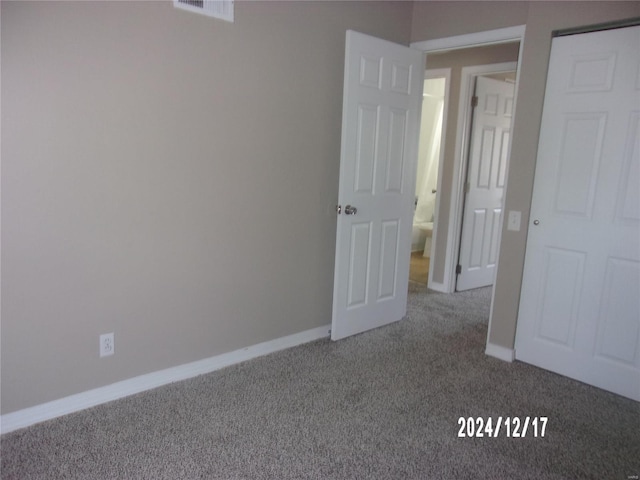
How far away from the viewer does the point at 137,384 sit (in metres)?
2.47

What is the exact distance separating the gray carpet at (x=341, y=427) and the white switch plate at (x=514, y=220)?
871 mm

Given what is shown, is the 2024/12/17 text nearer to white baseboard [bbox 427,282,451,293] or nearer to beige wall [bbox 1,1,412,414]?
beige wall [bbox 1,1,412,414]

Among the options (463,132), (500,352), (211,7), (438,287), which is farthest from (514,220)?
(211,7)

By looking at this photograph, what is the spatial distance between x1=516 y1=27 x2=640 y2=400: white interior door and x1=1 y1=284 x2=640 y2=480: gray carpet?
0.23m

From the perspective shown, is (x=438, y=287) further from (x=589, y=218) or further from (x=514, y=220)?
(x=589, y=218)

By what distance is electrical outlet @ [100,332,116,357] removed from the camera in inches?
91.3

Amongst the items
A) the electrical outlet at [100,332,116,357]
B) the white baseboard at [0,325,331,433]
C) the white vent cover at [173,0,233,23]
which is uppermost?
the white vent cover at [173,0,233,23]

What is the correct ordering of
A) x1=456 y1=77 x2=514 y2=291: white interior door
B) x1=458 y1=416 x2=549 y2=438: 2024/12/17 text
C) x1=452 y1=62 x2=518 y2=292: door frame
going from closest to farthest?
x1=458 y1=416 x2=549 y2=438: 2024/12/17 text, x1=452 y1=62 x2=518 y2=292: door frame, x1=456 y1=77 x2=514 y2=291: white interior door

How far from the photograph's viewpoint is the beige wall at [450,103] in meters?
4.05

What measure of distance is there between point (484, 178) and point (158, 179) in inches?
127

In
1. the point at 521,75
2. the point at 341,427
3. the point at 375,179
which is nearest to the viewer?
the point at 341,427

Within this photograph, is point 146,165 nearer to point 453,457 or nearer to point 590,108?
point 453,457

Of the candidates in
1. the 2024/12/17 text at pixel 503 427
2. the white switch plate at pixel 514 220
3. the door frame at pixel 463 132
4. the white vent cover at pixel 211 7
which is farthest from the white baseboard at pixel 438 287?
the white vent cover at pixel 211 7

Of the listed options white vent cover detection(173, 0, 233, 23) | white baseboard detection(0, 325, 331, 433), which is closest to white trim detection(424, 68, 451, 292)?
white baseboard detection(0, 325, 331, 433)
